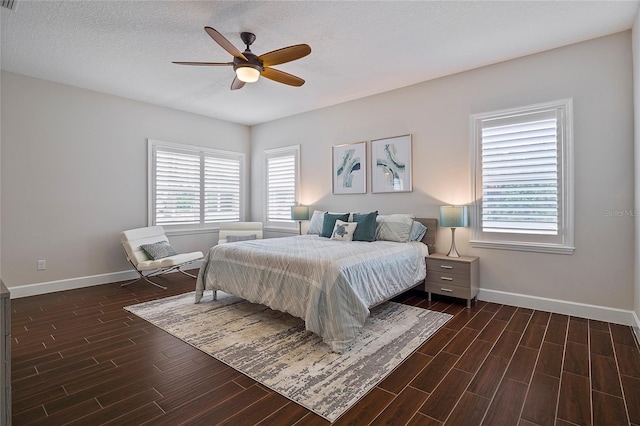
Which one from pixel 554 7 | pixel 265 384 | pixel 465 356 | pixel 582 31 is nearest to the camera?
pixel 265 384

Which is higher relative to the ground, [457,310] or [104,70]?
[104,70]

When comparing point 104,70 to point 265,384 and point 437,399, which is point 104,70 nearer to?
point 265,384

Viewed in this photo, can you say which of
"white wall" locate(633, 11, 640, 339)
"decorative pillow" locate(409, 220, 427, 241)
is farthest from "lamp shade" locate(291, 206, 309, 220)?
"white wall" locate(633, 11, 640, 339)

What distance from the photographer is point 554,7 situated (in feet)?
9.02

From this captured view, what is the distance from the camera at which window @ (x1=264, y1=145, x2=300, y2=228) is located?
6086 mm

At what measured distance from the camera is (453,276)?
12.4 ft

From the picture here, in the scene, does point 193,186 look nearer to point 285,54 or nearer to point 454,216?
point 285,54

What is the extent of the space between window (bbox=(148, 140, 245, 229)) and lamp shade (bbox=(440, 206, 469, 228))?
4.26m

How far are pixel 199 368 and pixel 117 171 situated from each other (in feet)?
12.8

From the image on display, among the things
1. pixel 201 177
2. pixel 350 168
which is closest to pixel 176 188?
pixel 201 177

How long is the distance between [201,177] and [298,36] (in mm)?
3622

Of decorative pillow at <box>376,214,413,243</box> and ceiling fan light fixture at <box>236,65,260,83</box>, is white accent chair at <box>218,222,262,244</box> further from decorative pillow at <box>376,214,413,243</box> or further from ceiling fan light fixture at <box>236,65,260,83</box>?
ceiling fan light fixture at <box>236,65,260,83</box>

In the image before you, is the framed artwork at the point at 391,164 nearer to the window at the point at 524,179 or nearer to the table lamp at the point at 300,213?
the window at the point at 524,179

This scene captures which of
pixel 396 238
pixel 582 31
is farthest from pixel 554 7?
pixel 396 238
